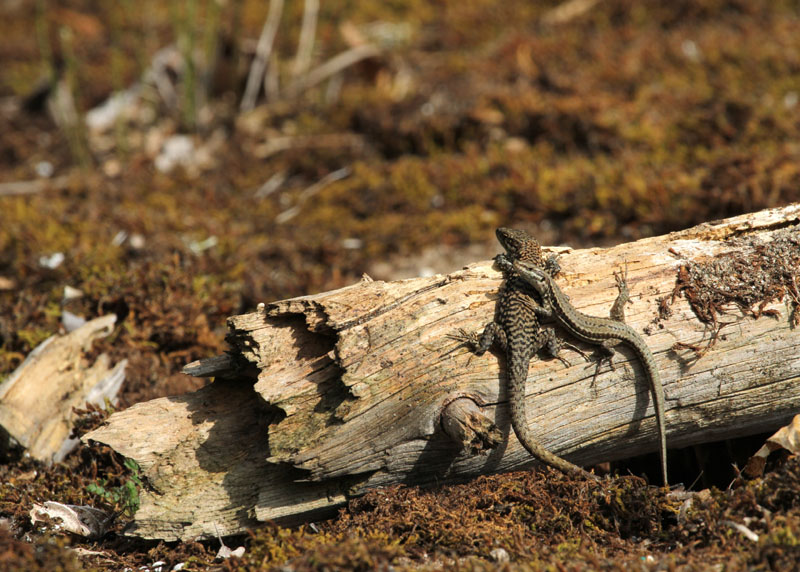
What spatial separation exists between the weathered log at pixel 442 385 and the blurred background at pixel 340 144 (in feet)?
6.94

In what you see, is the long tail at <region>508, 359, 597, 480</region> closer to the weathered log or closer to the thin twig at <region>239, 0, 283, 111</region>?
the weathered log

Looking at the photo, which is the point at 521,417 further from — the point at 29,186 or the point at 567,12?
the point at 567,12

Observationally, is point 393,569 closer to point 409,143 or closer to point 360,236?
point 360,236

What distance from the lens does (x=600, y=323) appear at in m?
5.14

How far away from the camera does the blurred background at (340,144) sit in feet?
28.3

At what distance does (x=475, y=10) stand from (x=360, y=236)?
7.51 metres

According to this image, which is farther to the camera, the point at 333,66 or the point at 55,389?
the point at 333,66

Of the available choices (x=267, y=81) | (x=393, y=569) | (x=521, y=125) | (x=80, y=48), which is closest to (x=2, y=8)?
(x=80, y=48)

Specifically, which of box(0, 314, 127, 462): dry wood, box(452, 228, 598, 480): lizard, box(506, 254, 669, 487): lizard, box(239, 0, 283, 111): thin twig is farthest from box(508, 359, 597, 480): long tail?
box(239, 0, 283, 111): thin twig

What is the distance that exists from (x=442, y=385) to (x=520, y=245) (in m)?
1.89

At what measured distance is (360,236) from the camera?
10344 mm

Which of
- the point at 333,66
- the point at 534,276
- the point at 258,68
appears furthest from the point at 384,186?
the point at 534,276

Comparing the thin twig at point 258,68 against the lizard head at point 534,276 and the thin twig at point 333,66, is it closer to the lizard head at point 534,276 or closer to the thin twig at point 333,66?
the thin twig at point 333,66

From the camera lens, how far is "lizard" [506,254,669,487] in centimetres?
498
